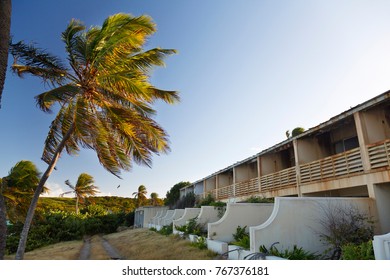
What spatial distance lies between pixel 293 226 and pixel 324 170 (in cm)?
450

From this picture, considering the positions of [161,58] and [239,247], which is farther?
[161,58]

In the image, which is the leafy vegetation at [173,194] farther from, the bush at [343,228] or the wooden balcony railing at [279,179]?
the bush at [343,228]

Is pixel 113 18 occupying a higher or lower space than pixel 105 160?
higher

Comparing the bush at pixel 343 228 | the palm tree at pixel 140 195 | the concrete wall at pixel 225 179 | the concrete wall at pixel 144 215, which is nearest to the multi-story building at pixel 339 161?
the bush at pixel 343 228

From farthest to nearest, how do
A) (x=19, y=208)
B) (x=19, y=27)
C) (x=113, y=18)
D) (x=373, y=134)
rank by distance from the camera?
(x=19, y=208), (x=373, y=134), (x=113, y=18), (x=19, y=27)

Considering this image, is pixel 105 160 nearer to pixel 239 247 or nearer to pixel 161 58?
pixel 161 58

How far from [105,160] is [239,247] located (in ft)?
16.1

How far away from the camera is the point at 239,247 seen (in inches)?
326

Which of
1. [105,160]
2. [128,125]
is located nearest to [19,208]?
[105,160]

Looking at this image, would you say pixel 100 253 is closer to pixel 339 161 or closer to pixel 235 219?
pixel 235 219

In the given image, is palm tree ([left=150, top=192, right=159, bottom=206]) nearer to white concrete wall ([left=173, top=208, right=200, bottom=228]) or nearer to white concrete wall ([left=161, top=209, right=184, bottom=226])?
white concrete wall ([left=161, top=209, right=184, bottom=226])

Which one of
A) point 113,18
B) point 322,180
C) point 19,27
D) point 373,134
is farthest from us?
point 322,180

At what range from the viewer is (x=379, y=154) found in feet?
28.6

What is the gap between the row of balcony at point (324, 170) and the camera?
8727mm
